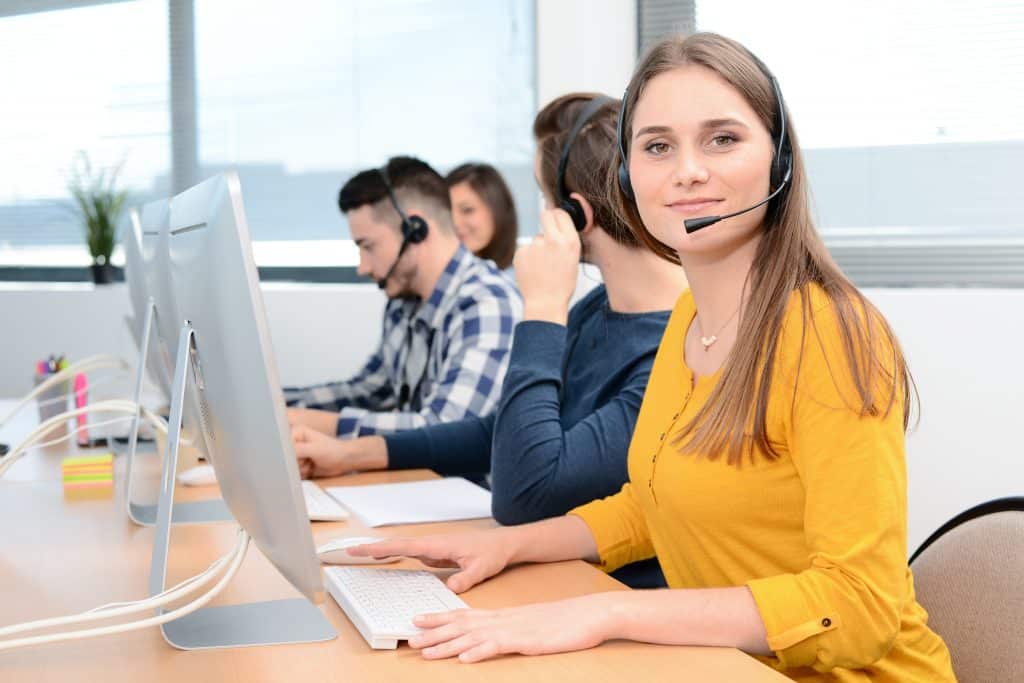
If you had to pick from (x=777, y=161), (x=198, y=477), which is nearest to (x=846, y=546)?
(x=777, y=161)

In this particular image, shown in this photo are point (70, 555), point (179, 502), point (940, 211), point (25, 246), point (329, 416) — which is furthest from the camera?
point (25, 246)

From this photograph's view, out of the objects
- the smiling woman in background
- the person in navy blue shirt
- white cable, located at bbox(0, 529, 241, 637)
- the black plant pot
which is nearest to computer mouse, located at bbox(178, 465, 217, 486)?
the person in navy blue shirt

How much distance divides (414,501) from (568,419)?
0.87ft

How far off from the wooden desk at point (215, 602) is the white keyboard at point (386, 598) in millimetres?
14

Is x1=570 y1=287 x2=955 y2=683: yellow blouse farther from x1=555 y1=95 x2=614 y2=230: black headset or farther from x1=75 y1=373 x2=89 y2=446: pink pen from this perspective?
x1=75 y1=373 x2=89 y2=446: pink pen

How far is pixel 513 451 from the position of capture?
59.0 inches

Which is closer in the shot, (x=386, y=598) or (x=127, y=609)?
(x=127, y=609)

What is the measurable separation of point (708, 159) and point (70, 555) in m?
0.92

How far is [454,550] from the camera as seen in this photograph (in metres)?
1.23

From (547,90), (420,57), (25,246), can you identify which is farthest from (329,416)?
(25,246)

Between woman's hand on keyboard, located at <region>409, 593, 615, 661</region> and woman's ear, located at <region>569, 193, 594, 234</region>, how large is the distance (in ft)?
2.64

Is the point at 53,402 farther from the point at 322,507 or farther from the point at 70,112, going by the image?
the point at 70,112

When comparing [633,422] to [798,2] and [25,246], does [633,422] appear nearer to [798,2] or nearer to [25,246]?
[798,2]

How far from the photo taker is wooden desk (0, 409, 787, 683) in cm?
94
